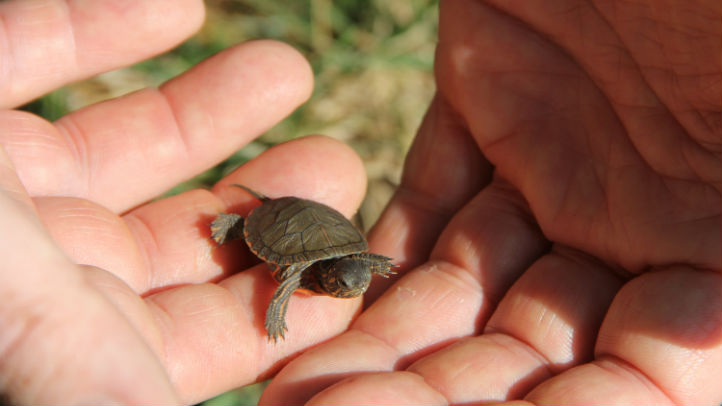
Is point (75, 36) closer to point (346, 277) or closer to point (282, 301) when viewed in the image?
point (282, 301)

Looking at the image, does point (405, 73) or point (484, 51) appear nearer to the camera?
point (484, 51)

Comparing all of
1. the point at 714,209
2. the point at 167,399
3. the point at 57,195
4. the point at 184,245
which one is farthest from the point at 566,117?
the point at 57,195

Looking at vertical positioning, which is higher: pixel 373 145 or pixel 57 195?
pixel 57 195

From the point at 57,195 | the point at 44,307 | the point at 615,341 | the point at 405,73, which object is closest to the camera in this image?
the point at 44,307

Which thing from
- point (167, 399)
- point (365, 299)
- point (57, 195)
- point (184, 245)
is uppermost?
point (167, 399)

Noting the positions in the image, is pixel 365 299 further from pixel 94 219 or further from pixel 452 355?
pixel 94 219

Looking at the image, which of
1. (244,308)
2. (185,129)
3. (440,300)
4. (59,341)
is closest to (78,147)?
(185,129)

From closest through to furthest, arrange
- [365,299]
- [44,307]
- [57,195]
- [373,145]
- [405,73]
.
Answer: [44,307] → [57,195] → [365,299] → [373,145] → [405,73]

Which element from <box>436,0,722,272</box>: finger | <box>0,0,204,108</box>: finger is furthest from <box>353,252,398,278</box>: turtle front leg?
<box>0,0,204,108</box>: finger
